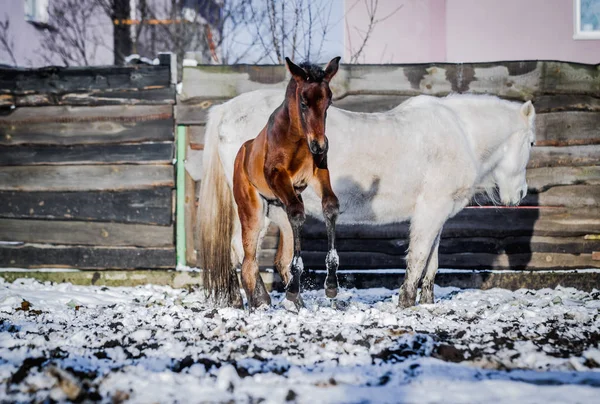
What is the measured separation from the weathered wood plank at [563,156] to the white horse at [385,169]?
1.60m

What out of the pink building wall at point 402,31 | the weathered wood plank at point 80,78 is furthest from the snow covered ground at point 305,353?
the pink building wall at point 402,31

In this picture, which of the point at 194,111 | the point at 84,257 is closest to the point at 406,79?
the point at 194,111

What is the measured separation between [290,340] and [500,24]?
1026 centimetres

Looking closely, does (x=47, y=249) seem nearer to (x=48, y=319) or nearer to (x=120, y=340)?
(x=48, y=319)

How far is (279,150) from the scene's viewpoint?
13.0ft

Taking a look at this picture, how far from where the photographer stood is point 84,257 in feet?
23.0

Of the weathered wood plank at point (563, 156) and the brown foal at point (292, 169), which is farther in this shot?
the weathered wood plank at point (563, 156)

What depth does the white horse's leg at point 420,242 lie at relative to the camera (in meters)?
5.20

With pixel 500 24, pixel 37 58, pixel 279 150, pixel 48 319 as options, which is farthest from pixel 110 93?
pixel 37 58

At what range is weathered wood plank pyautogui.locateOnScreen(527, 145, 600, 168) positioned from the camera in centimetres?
686

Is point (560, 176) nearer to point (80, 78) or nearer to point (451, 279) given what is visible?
point (451, 279)

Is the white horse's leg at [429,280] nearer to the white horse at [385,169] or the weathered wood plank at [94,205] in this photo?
the white horse at [385,169]

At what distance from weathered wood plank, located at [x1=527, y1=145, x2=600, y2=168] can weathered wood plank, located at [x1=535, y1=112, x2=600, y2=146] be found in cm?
8

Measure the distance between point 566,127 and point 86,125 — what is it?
5944mm
